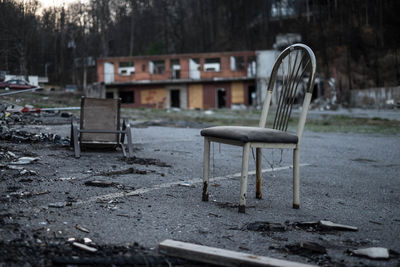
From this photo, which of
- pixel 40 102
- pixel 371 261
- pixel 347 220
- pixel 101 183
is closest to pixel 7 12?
pixel 40 102

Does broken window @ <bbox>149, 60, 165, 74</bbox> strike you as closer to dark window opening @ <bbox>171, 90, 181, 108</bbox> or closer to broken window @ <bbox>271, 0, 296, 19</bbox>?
dark window opening @ <bbox>171, 90, 181, 108</bbox>

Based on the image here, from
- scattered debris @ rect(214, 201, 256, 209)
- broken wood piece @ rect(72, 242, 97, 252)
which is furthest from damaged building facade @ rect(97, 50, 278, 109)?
broken wood piece @ rect(72, 242, 97, 252)

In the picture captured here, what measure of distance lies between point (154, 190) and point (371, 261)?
1.99m

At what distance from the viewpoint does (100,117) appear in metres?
6.16

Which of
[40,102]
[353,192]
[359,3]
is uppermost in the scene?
[359,3]

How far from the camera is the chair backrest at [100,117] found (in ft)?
20.0

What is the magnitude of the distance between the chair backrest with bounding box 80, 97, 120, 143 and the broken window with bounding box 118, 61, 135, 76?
33290 millimetres

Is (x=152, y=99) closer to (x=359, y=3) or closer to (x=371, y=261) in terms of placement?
(x=359, y=3)

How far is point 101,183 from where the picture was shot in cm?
362

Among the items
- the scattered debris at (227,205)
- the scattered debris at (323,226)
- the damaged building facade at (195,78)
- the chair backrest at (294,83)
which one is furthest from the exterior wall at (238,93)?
the scattered debris at (323,226)

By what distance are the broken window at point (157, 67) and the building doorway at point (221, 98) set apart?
5.96 metres

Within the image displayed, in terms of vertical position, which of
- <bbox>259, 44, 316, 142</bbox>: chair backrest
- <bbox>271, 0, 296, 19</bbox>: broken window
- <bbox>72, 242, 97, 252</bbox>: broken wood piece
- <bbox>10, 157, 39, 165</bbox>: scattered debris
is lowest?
<bbox>72, 242, 97, 252</bbox>: broken wood piece

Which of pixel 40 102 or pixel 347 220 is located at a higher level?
pixel 40 102

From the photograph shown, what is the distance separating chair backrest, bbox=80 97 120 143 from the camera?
6.09m
